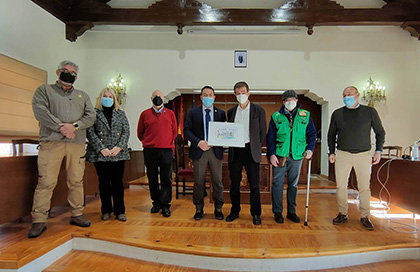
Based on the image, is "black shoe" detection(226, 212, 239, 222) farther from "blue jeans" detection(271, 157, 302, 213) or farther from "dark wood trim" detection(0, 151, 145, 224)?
"dark wood trim" detection(0, 151, 145, 224)

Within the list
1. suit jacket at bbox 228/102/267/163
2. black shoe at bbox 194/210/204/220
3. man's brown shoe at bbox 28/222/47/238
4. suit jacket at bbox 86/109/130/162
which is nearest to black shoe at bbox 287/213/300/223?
suit jacket at bbox 228/102/267/163

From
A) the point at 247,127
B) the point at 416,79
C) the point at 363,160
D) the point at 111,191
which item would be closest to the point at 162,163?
the point at 111,191

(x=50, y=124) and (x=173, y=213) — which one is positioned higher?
(x=50, y=124)

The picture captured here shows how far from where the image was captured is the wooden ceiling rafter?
493 centimetres

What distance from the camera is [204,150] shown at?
8.41ft

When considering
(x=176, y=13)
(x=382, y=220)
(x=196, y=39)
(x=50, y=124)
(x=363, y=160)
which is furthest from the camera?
(x=196, y=39)

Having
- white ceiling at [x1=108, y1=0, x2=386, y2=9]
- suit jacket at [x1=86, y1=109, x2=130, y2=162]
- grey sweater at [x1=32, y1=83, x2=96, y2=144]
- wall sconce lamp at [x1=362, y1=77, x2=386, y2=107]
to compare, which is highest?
white ceiling at [x1=108, y1=0, x2=386, y2=9]

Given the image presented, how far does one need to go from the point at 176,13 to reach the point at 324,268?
5.13 metres

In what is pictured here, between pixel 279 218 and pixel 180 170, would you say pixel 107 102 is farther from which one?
pixel 279 218

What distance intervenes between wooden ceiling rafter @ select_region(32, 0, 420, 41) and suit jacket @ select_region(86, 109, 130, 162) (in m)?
3.37

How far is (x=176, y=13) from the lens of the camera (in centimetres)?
505

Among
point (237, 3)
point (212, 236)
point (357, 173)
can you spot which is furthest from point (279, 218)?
point (237, 3)

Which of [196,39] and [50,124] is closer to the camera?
[50,124]

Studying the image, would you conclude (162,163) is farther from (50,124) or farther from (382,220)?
(382,220)
